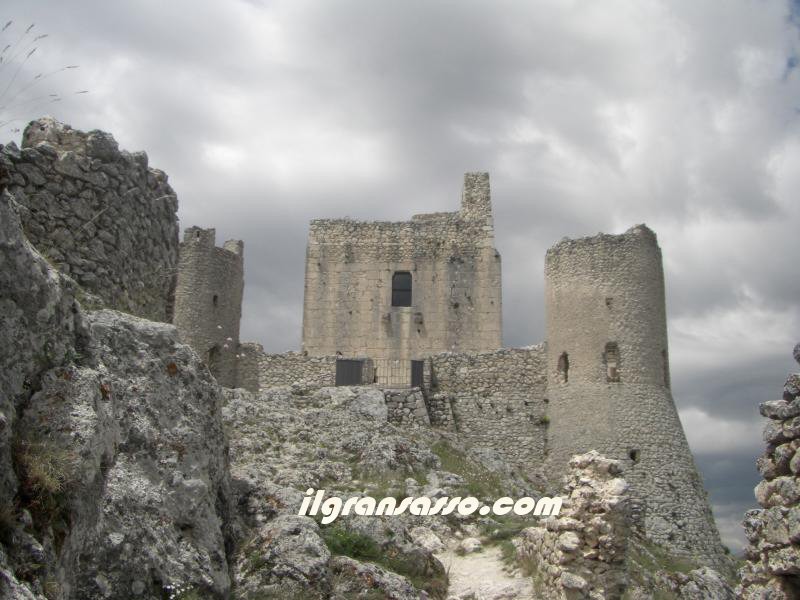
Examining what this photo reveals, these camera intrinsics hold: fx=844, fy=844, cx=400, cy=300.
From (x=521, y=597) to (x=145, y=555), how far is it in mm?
5658

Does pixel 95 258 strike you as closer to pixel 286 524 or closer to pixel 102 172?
pixel 102 172

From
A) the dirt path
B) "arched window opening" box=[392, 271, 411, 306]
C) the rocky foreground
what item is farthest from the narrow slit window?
the dirt path

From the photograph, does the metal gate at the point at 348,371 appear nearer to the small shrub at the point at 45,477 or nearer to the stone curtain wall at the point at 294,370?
the stone curtain wall at the point at 294,370

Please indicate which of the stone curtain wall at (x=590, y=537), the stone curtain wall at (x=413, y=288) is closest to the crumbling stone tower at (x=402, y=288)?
the stone curtain wall at (x=413, y=288)

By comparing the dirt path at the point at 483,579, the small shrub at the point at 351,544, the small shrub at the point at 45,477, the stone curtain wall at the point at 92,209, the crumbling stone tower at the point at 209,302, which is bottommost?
the dirt path at the point at 483,579

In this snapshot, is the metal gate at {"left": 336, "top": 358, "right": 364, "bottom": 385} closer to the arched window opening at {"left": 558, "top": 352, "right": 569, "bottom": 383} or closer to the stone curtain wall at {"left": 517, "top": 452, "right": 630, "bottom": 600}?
the arched window opening at {"left": 558, "top": 352, "right": 569, "bottom": 383}

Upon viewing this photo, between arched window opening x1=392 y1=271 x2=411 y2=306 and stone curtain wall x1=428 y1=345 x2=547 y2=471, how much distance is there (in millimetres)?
4107

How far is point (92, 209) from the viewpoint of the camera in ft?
29.1

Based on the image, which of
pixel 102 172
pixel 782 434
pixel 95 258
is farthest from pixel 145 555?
pixel 782 434

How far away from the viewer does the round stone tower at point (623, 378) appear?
819 inches

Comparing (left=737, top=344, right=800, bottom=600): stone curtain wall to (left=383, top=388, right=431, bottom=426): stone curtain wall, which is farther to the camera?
(left=383, top=388, right=431, bottom=426): stone curtain wall

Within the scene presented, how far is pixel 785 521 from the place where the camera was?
8531 mm

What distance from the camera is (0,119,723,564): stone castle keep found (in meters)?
21.4

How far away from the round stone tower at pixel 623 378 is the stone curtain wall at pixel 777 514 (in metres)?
11.6
